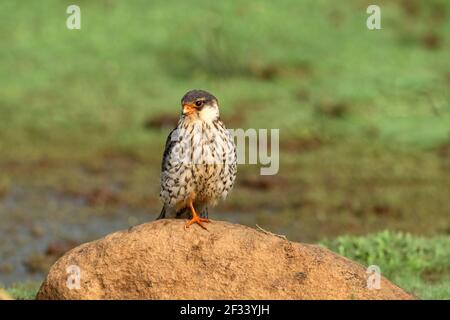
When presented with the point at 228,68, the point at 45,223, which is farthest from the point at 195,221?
the point at 228,68

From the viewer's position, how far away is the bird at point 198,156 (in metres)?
8.26

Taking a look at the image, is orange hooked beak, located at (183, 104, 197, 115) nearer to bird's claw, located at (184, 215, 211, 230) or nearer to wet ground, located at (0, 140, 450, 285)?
bird's claw, located at (184, 215, 211, 230)

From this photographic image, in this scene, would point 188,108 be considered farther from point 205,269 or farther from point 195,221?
point 205,269

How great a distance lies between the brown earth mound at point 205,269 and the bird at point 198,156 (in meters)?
0.27

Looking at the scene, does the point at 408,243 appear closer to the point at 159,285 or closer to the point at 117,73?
the point at 159,285

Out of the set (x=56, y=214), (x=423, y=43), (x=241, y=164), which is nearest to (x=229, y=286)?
(x=56, y=214)

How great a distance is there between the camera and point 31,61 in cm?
2327

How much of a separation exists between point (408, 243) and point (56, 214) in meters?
6.00

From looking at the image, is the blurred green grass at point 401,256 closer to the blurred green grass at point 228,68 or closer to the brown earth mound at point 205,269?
the brown earth mound at point 205,269

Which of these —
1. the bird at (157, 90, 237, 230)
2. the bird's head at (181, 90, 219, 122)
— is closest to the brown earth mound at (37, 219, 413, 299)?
the bird at (157, 90, 237, 230)

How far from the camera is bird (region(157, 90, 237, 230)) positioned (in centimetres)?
826

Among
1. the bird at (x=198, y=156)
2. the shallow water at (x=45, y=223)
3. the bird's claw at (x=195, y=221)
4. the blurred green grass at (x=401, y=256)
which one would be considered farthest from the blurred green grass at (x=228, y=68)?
the bird's claw at (x=195, y=221)

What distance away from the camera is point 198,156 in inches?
325

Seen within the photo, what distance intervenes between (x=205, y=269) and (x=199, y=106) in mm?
1388
